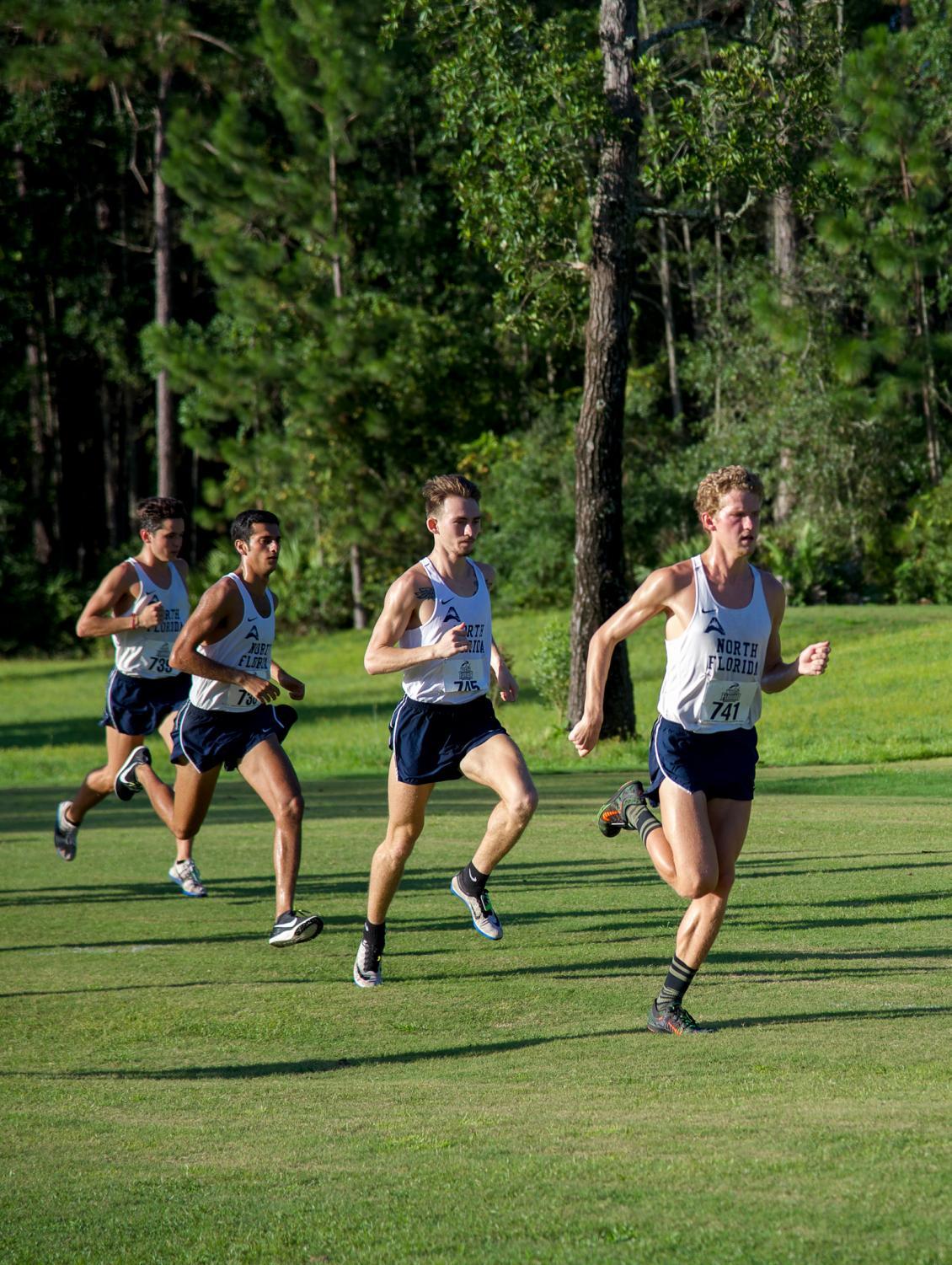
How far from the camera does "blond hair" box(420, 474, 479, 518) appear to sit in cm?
779

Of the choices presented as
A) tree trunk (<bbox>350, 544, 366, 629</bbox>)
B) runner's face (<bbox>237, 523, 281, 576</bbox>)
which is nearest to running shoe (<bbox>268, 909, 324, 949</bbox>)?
runner's face (<bbox>237, 523, 281, 576</bbox>)

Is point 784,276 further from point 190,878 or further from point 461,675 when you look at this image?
point 461,675

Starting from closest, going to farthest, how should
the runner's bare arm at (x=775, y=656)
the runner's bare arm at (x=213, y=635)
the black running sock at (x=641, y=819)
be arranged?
the runner's bare arm at (x=775, y=656), the black running sock at (x=641, y=819), the runner's bare arm at (x=213, y=635)

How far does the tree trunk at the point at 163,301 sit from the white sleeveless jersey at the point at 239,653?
30.4 meters

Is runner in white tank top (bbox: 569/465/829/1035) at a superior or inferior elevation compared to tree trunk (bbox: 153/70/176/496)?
inferior

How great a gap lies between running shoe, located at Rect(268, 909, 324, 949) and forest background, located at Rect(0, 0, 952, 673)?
45.3 ft

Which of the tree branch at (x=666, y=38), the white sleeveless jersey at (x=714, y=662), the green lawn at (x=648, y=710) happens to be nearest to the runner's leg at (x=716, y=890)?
the white sleeveless jersey at (x=714, y=662)

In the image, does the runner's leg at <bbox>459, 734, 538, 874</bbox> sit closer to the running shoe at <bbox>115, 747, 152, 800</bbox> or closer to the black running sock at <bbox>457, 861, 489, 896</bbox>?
the black running sock at <bbox>457, 861, 489, 896</bbox>

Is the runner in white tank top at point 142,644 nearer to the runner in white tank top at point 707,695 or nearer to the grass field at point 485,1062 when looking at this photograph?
the grass field at point 485,1062

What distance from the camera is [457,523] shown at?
25.3ft

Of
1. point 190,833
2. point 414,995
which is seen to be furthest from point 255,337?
point 414,995

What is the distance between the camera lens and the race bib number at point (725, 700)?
6.54 meters

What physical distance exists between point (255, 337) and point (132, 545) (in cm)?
809

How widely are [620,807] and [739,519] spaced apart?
1663 mm
